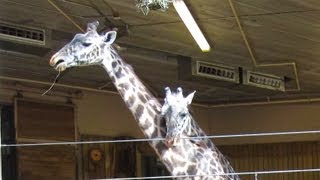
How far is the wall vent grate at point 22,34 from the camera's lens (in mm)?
4820

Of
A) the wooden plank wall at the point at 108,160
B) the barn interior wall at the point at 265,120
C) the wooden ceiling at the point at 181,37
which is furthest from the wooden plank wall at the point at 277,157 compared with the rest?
the wooden plank wall at the point at 108,160

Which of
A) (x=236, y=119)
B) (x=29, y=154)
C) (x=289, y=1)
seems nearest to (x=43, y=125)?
(x=29, y=154)

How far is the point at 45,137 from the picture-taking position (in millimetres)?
6645

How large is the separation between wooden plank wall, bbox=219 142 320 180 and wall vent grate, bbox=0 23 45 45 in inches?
143

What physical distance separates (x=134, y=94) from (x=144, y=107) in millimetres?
91

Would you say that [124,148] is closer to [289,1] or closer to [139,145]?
[139,145]

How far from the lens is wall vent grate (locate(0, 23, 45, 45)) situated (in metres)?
4.82

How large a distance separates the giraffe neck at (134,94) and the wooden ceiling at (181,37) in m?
0.93

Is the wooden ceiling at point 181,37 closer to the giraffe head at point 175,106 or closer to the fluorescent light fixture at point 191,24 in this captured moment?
the fluorescent light fixture at point 191,24

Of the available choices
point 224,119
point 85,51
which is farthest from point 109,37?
point 224,119

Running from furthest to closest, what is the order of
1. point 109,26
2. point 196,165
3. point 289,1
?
point 109,26 → point 289,1 → point 196,165

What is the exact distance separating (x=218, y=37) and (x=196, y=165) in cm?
201

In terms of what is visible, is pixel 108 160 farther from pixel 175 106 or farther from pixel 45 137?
pixel 175 106

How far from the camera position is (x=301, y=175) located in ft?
26.0
